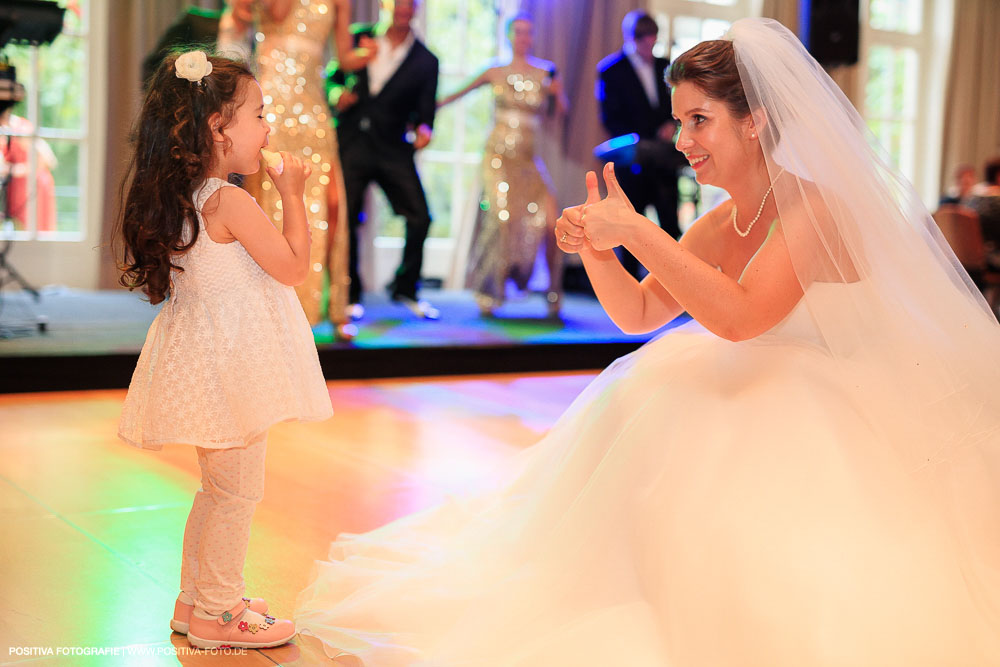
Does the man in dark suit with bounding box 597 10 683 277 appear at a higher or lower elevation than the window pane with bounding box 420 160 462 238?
higher

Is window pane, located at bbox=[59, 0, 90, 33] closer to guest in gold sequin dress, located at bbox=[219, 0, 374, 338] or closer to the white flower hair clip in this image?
guest in gold sequin dress, located at bbox=[219, 0, 374, 338]

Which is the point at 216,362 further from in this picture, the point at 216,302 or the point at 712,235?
the point at 712,235

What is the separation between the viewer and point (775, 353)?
196 centimetres

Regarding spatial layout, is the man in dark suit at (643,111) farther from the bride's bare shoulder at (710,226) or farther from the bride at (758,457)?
the bride at (758,457)

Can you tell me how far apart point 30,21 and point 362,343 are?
2.11 meters

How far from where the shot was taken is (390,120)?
6.27m

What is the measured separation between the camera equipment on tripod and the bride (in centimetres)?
356

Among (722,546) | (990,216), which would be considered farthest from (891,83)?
(722,546)

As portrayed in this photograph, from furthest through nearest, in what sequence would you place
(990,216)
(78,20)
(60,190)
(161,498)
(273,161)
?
(990,216) → (60,190) → (78,20) → (161,498) → (273,161)

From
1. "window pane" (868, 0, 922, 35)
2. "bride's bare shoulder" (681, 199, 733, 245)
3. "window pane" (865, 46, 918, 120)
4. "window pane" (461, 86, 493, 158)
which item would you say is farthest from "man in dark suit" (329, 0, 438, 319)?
"window pane" (868, 0, 922, 35)

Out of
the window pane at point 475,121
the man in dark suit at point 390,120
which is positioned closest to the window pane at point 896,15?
the window pane at point 475,121

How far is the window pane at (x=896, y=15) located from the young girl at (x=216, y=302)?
35.8 feet

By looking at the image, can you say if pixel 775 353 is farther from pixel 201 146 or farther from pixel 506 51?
pixel 506 51

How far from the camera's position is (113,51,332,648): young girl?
187 centimetres
